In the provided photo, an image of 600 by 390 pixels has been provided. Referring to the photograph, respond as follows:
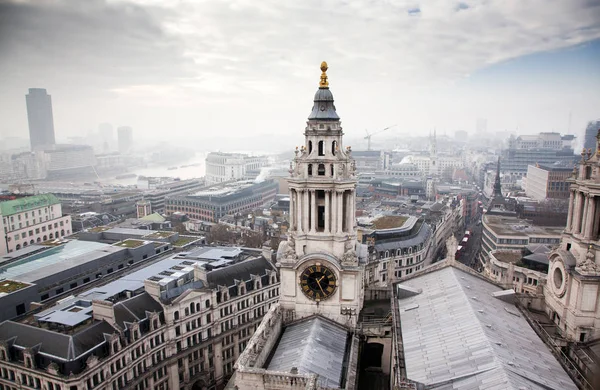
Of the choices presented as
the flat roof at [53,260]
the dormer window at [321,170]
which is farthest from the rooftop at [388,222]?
the dormer window at [321,170]

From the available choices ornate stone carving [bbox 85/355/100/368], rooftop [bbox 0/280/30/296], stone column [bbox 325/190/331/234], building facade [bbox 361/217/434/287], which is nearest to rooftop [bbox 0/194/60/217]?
rooftop [bbox 0/280/30/296]

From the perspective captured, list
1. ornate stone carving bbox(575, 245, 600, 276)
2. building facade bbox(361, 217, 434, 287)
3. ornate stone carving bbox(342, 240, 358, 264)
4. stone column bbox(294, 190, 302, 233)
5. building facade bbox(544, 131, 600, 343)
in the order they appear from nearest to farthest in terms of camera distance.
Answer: ornate stone carving bbox(575, 245, 600, 276)
building facade bbox(544, 131, 600, 343)
ornate stone carving bbox(342, 240, 358, 264)
stone column bbox(294, 190, 302, 233)
building facade bbox(361, 217, 434, 287)

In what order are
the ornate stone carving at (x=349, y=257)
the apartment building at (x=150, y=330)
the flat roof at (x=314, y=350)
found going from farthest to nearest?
the apartment building at (x=150, y=330), the ornate stone carving at (x=349, y=257), the flat roof at (x=314, y=350)

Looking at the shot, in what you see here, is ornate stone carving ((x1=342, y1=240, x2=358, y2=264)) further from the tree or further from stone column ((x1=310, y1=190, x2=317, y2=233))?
the tree

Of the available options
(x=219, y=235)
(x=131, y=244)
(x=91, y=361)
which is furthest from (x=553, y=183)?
(x=91, y=361)

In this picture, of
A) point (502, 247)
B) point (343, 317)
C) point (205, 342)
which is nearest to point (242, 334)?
point (205, 342)

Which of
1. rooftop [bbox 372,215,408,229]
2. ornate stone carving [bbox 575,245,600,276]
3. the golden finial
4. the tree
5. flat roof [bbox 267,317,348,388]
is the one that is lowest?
the tree

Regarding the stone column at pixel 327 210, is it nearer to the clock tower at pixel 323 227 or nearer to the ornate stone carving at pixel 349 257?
the clock tower at pixel 323 227

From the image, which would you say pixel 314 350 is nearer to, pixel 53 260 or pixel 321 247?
pixel 321 247
